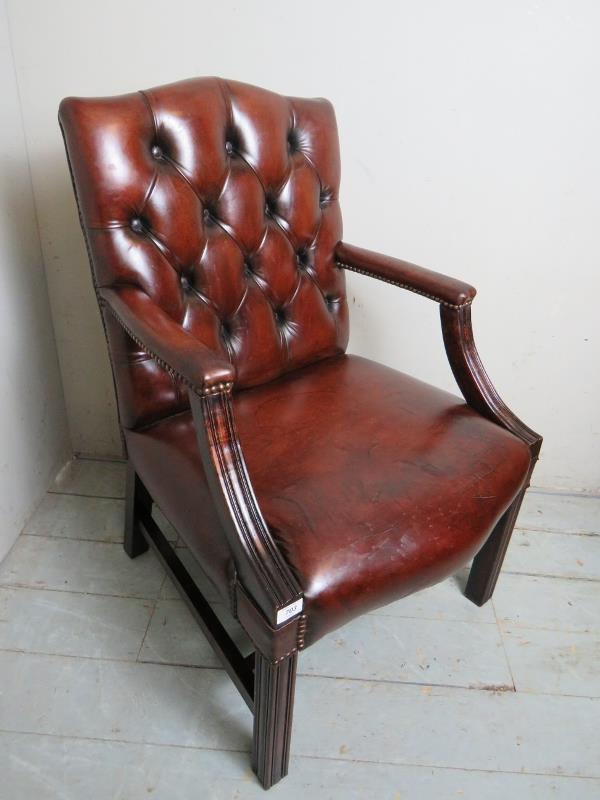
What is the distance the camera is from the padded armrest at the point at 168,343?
30.4 inches

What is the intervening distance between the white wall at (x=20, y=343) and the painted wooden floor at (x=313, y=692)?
0.14m

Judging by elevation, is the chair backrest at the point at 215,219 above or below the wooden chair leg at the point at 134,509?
above

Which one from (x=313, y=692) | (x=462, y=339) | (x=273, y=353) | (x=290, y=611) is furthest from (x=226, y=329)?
(x=313, y=692)

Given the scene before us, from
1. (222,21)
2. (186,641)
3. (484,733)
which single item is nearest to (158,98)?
(222,21)

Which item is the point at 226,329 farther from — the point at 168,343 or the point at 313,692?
the point at 313,692

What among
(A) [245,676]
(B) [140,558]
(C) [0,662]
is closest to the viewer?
(A) [245,676]

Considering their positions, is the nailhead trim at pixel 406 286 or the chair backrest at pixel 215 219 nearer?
the chair backrest at pixel 215 219

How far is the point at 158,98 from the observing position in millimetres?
1052

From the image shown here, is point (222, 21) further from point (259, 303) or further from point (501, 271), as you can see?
point (501, 271)

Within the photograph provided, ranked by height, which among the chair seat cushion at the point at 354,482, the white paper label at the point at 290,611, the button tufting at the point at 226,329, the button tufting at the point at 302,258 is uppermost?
the button tufting at the point at 302,258

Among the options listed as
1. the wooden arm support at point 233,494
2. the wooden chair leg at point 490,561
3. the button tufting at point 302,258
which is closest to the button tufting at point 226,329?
the button tufting at point 302,258

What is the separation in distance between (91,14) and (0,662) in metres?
1.33

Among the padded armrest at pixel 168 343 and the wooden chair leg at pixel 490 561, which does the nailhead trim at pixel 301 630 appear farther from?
the wooden chair leg at pixel 490 561

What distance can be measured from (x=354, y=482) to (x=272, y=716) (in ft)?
1.24
